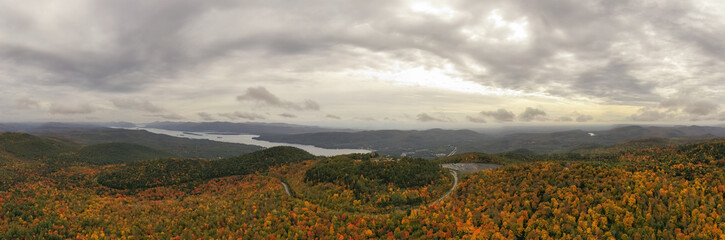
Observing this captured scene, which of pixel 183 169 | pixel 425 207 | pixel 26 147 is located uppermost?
pixel 425 207

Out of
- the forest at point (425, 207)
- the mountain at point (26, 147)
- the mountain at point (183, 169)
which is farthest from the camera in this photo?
the mountain at point (26, 147)

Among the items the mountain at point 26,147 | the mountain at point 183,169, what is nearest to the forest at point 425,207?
the mountain at point 183,169

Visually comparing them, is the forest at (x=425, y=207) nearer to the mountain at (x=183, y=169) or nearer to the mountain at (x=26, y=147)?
the mountain at (x=183, y=169)

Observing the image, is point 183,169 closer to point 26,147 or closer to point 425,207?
point 425,207

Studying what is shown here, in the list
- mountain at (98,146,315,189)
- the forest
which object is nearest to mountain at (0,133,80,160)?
mountain at (98,146,315,189)

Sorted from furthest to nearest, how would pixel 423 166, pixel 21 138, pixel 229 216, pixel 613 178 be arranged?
pixel 21 138
pixel 423 166
pixel 229 216
pixel 613 178

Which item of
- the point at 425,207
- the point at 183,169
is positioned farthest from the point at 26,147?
the point at 425,207

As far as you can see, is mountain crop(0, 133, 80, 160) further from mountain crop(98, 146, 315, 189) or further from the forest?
the forest

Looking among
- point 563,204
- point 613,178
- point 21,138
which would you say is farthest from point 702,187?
point 21,138

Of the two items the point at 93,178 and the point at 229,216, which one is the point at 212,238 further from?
the point at 93,178
